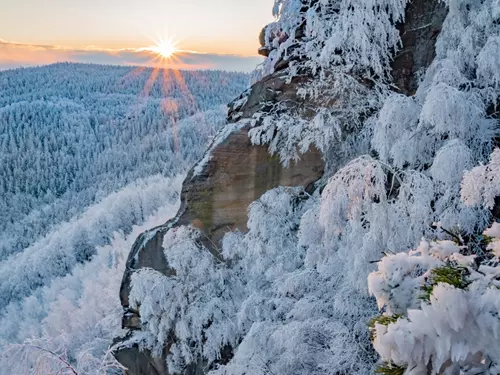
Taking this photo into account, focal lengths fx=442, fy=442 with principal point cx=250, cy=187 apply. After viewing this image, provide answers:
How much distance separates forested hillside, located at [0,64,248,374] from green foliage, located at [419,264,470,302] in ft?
10.6

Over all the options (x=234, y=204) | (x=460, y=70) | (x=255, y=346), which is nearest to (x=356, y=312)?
(x=255, y=346)

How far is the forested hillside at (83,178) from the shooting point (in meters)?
29.4

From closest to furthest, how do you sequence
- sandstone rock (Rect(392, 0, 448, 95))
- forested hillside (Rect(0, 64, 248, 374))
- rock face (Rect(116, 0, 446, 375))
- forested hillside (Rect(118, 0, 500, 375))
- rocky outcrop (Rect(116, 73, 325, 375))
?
forested hillside (Rect(118, 0, 500, 375)), sandstone rock (Rect(392, 0, 448, 95)), rock face (Rect(116, 0, 446, 375)), rocky outcrop (Rect(116, 73, 325, 375)), forested hillside (Rect(0, 64, 248, 374))

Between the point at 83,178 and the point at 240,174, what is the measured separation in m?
103

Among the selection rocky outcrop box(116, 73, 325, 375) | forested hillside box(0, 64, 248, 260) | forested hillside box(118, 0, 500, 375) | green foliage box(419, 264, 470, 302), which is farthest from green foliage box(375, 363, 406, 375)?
forested hillside box(0, 64, 248, 260)

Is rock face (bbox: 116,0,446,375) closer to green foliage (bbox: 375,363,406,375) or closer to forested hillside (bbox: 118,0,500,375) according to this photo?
forested hillside (bbox: 118,0,500,375)

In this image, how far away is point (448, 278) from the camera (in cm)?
191

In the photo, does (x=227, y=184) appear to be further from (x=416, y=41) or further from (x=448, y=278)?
(x=448, y=278)

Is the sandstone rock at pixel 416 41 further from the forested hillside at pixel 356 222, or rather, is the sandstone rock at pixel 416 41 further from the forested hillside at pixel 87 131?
the forested hillside at pixel 87 131

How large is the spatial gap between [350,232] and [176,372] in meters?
5.39

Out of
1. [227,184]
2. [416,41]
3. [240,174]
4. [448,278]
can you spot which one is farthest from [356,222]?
[227,184]

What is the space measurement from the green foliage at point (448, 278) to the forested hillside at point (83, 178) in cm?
324

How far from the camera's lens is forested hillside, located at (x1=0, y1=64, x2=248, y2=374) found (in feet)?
96.5

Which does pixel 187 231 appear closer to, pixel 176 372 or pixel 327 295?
pixel 176 372
